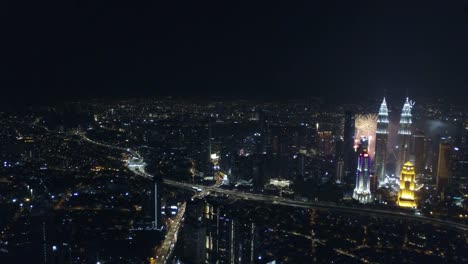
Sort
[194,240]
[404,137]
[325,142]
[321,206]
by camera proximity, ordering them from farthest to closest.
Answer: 1. [325,142]
2. [404,137]
3. [321,206]
4. [194,240]

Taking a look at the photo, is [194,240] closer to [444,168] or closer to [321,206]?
[321,206]

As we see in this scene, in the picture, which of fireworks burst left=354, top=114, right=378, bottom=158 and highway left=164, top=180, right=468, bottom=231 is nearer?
highway left=164, top=180, right=468, bottom=231

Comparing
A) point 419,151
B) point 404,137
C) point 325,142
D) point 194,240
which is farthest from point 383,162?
point 194,240

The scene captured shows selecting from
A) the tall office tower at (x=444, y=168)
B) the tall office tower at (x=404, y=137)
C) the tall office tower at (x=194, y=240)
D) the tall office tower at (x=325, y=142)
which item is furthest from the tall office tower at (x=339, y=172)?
the tall office tower at (x=194, y=240)

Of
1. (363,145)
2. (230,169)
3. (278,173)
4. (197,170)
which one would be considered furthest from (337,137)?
(197,170)

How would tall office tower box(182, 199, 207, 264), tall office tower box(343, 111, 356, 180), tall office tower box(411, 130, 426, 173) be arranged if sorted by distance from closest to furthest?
tall office tower box(182, 199, 207, 264) → tall office tower box(411, 130, 426, 173) → tall office tower box(343, 111, 356, 180)

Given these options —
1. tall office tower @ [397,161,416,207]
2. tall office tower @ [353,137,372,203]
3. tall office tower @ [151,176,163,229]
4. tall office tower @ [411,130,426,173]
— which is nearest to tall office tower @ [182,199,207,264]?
tall office tower @ [151,176,163,229]

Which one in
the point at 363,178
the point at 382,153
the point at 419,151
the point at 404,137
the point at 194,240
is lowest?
the point at 194,240

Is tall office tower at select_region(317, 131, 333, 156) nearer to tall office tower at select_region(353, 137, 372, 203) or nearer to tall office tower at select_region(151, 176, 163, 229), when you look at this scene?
tall office tower at select_region(353, 137, 372, 203)
